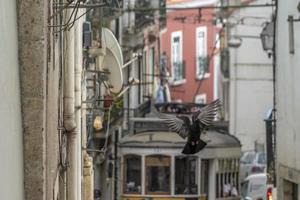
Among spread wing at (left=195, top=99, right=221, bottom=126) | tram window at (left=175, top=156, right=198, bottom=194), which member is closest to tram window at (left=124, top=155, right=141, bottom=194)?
tram window at (left=175, top=156, right=198, bottom=194)

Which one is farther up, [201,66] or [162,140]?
[201,66]

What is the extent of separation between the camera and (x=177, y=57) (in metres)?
51.0

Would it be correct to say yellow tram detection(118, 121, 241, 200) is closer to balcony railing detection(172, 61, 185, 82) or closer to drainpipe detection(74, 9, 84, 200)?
drainpipe detection(74, 9, 84, 200)

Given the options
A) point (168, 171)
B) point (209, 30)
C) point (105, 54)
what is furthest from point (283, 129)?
point (209, 30)

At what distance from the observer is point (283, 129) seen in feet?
51.0

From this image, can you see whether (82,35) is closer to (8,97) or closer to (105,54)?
(105,54)

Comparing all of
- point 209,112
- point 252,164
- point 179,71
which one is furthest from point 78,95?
point 179,71

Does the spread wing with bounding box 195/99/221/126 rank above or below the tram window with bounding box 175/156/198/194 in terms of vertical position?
above

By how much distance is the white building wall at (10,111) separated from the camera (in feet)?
23.1

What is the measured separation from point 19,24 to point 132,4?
25.0 metres

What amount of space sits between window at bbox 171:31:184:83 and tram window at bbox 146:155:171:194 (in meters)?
28.0

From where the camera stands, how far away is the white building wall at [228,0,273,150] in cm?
4481

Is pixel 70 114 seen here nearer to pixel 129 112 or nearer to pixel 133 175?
pixel 133 175

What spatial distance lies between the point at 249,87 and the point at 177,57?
6.88m
